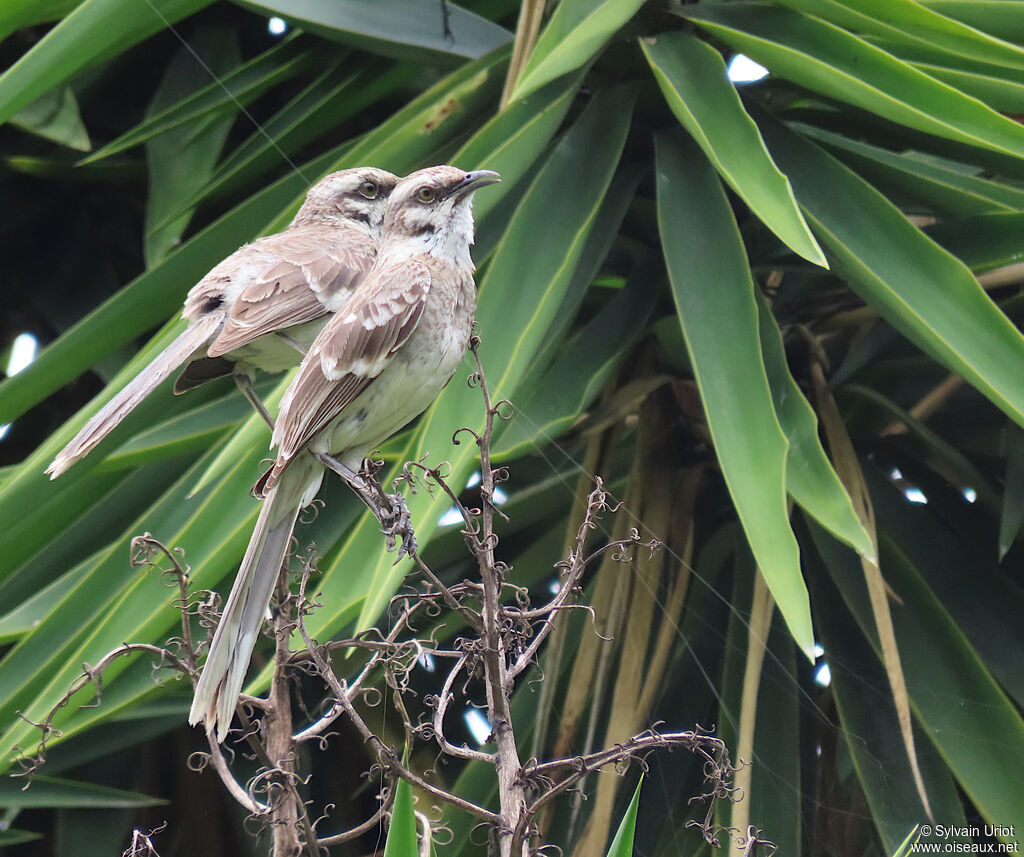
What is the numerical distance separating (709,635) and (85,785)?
4.45 feet

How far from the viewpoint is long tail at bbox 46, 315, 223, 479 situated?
122 centimetres

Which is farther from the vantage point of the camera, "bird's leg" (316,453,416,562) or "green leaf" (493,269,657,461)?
"green leaf" (493,269,657,461)

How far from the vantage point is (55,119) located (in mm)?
2871

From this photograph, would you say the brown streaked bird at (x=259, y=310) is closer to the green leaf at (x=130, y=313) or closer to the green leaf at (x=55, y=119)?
the green leaf at (x=130, y=313)

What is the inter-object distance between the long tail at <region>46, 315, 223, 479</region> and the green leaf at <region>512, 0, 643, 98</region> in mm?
539

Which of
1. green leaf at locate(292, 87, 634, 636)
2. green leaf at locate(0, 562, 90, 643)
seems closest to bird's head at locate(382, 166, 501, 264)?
green leaf at locate(292, 87, 634, 636)

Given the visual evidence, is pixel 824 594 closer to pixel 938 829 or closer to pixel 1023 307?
pixel 938 829

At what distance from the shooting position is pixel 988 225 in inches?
85.5

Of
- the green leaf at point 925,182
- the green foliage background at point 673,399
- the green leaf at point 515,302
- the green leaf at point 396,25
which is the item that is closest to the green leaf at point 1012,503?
the green foliage background at point 673,399

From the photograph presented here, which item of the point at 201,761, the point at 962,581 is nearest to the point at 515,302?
the point at 201,761

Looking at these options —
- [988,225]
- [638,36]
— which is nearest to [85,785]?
[638,36]

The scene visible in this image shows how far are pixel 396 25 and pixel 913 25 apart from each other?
989mm

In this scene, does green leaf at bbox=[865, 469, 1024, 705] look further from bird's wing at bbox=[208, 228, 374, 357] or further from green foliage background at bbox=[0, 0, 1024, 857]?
bird's wing at bbox=[208, 228, 374, 357]

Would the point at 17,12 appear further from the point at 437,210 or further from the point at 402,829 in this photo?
the point at 402,829
